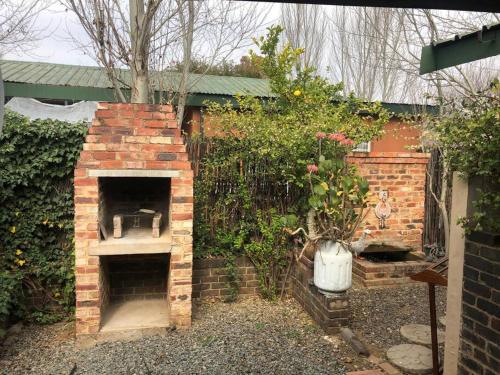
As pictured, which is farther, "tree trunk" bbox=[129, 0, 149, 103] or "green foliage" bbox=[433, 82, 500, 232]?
"tree trunk" bbox=[129, 0, 149, 103]

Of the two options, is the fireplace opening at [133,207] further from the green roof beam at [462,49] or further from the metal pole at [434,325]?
the green roof beam at [462,49]

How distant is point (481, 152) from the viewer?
93.8 inches

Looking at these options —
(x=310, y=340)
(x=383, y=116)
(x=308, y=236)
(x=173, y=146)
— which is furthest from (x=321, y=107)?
(x=310, y=340)

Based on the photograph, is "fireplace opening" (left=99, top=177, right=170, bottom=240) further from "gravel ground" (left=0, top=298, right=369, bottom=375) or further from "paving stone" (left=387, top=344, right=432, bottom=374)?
"paving stone" (left=387, top=344, right=432, bottom=374)

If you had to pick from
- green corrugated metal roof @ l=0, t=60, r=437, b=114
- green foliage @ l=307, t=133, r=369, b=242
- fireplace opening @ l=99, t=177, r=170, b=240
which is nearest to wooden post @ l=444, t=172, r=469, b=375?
green foliage @ l=307, t=133, r=369, b=242

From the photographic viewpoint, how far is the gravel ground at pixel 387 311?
395 centimetres

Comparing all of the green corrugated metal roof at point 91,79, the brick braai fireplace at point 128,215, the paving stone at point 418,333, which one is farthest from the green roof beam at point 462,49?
the green corrugated metal roof at point 91,79

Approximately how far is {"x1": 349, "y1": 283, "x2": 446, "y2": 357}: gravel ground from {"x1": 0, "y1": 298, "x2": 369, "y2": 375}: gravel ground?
432mm

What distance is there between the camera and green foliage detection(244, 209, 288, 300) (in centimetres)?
499

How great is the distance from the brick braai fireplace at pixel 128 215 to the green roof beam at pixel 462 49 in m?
2.37

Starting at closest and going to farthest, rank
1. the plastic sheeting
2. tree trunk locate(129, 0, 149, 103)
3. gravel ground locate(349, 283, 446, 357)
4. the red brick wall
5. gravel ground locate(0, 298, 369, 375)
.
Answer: gravel ground locate(0, 298, 369, 375)
gravel ground locate(349, 283, 446, 357)
tree trunk locate(129, 0, 149, 103)
the red brick wall
the plastic sheeting

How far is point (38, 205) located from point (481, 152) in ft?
14.0

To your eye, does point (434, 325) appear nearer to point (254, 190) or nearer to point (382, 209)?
point (254, 190)

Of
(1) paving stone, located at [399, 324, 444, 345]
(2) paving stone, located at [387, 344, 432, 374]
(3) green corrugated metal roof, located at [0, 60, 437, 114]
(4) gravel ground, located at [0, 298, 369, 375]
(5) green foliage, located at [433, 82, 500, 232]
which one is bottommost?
(4) gravel ground, located at [0, 298, 369, 375]
